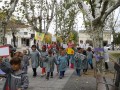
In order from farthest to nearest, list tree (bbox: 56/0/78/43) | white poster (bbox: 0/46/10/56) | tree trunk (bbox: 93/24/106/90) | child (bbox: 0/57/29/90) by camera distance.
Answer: tree (bbox: 56/0/78/43) → tree trunk (bbox: 93/24/106/90) → white poster (bbox: 0/46/10/56) → child (bbox: 0/57/29/90)

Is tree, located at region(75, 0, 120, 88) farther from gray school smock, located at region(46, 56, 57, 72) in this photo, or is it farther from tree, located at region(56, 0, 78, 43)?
tree, located at region(56, 0, 78, 43)

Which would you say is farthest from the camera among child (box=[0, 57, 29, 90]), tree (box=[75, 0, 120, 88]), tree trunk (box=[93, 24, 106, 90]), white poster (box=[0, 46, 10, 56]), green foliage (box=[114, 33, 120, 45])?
green foliage (box=[114, 33, 120, 45])

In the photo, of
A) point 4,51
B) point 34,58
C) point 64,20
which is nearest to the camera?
point 4,51

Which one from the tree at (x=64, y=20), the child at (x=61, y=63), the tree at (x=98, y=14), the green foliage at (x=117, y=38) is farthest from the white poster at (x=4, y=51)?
the green foliage at (x=117, y=38)

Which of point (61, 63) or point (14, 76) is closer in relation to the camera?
point (14, 76)

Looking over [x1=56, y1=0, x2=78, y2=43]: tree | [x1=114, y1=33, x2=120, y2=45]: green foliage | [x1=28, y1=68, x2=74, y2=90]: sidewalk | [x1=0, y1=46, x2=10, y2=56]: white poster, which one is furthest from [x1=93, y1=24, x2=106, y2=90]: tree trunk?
[x1=114, y1=33, x2=120, y2=45]: green foliage

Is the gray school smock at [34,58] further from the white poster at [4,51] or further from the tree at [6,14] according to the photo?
the white poster at [4,51]

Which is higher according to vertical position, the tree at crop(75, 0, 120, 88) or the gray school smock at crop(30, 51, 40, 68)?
the tree at crop(75, 0, 120, 88)

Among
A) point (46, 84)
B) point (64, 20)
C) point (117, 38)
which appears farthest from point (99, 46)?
point (117, 38)

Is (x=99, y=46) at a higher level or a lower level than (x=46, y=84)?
higher

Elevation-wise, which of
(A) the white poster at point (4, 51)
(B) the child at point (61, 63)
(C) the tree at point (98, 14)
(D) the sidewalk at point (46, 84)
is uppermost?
(C) the tree at point (98, 14)

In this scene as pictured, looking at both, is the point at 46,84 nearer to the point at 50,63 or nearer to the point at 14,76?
the point at 50,63

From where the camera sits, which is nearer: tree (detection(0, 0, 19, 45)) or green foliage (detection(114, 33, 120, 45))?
tree (detection(0, 0, 19, 45))

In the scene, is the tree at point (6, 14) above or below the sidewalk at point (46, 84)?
above
